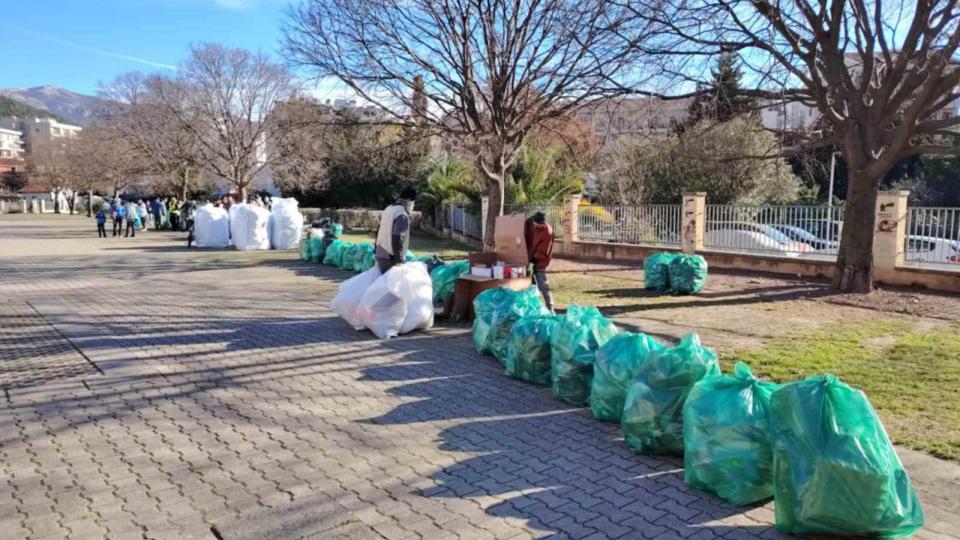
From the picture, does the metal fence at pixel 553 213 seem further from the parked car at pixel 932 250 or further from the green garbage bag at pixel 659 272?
the parked car at pixel 932 250

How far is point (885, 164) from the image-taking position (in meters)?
11.2

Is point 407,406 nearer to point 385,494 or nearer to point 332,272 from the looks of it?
point 385,494

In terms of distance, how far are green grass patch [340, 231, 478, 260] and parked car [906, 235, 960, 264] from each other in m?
11.6

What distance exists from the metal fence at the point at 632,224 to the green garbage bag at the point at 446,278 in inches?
354

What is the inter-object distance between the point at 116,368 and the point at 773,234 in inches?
525

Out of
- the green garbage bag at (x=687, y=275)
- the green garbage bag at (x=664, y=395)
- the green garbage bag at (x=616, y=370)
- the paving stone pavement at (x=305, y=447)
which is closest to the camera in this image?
the paving stone pavement at (x=305, y=447)

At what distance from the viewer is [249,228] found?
22.0 m

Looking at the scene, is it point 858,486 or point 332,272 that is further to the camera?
point 332,272

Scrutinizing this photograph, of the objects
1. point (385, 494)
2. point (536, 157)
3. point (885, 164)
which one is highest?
point (536, 157)

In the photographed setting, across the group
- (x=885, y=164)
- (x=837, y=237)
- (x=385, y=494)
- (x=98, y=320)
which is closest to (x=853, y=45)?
(x=885, y=164)

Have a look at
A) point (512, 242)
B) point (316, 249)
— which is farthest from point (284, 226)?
point (512, 242)

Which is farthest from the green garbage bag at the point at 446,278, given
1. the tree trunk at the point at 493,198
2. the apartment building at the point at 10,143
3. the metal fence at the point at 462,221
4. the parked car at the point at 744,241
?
the apartment building at the point at 10,143

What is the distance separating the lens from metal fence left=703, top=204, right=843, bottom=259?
13.7 m

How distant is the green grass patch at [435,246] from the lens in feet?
70.3
